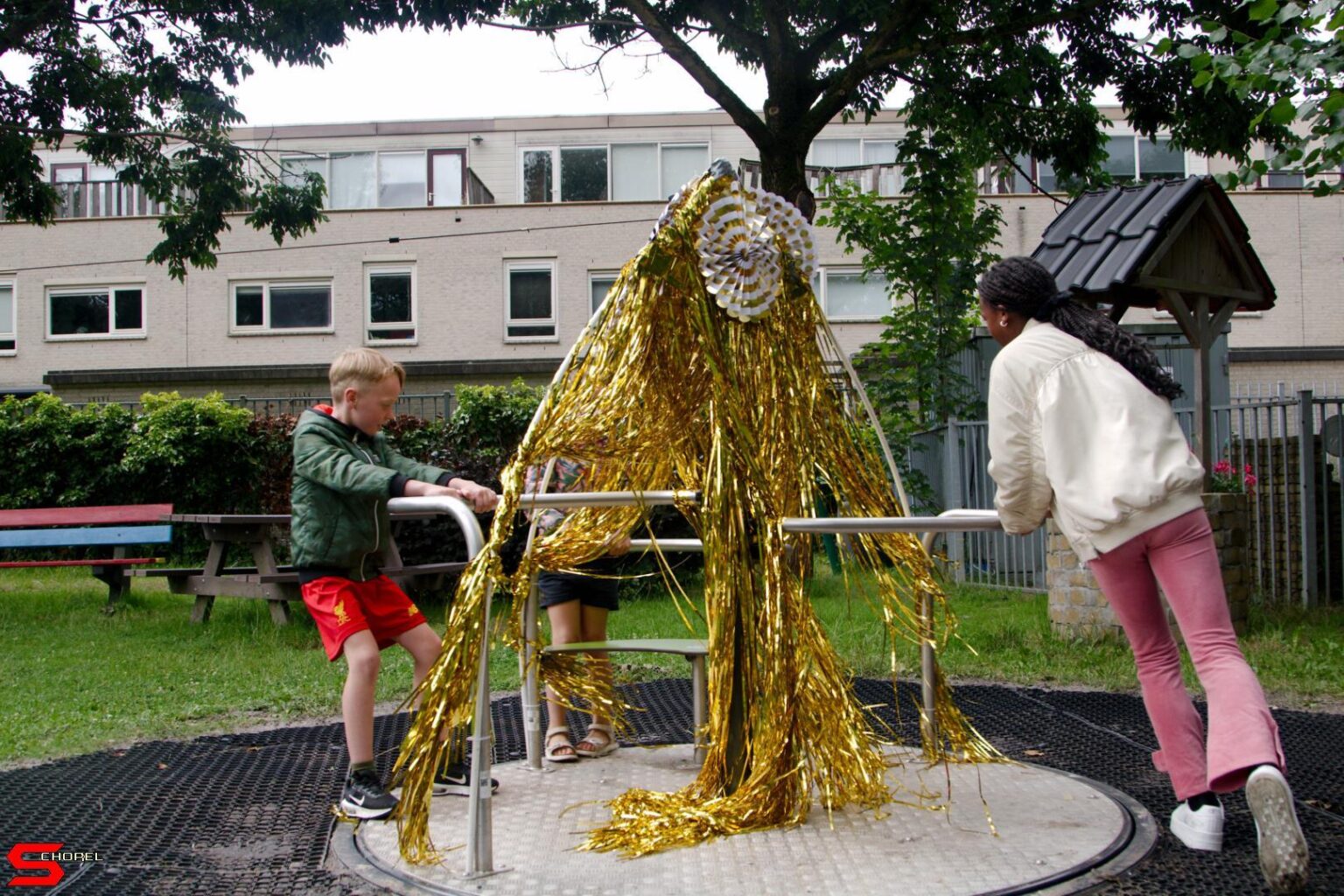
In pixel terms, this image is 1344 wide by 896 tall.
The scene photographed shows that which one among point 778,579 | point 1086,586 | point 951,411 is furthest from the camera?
point 951,411

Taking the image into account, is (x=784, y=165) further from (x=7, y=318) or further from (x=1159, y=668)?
(x=7, y=318)

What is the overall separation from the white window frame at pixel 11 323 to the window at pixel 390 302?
6.89m

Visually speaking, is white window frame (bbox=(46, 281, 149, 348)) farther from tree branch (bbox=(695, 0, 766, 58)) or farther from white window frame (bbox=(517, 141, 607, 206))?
tree branch (bbox=(695, 0, 766, 58))

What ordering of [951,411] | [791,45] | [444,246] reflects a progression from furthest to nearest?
[444,246]
[951,411]
[791,45]

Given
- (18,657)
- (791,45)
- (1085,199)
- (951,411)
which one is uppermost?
(791,45)

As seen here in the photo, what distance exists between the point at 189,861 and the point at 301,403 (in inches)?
655

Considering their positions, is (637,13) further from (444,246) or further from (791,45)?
(444,246)

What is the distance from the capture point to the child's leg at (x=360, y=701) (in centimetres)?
362

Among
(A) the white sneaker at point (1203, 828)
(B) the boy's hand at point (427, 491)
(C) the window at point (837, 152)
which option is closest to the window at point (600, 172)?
(C) the window at point (837, 152)

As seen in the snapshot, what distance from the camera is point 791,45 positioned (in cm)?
939

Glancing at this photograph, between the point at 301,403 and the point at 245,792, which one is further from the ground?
the point at 301,403

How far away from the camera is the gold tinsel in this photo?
A: 3.44 metres

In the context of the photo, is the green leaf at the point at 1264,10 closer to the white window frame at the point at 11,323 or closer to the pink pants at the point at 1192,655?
the pink pants at the point at 1192,655

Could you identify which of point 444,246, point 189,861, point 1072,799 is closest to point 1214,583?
point 1072,799
